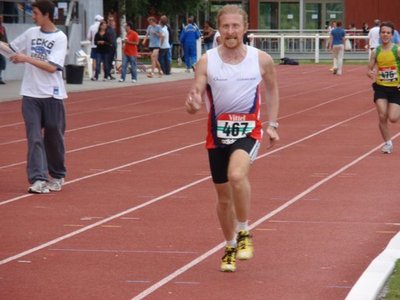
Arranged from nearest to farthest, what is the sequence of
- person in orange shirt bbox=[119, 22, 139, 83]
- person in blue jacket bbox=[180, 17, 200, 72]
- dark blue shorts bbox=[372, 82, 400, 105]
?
dark blue shorts bbox=[372, 82, 400, 105]
person in orange shirt bbox=[119, 22, 139, 83]
person in blue jacket bbox=[180, 17, 200, 72]

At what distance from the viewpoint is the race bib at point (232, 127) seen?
28.6ft

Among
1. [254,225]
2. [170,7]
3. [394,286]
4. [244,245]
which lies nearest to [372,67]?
[254,225]

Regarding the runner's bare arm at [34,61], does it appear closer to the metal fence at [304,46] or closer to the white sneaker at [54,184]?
the white sneaker at [54,184]

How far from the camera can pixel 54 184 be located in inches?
517

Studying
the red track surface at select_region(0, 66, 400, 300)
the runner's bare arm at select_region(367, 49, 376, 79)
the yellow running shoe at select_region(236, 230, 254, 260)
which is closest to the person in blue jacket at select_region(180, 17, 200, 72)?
the red track surface at select_region(0, 66, 400, 300)

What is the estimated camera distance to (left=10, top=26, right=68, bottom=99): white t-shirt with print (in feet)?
42.1

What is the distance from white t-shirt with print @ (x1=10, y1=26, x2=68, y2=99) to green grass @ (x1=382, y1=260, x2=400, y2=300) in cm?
542

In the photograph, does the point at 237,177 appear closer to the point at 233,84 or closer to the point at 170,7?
the point at 233,84

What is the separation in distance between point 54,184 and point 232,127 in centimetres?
480

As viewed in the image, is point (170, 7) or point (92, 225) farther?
point (170, 7)

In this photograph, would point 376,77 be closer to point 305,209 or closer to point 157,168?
point 157,168

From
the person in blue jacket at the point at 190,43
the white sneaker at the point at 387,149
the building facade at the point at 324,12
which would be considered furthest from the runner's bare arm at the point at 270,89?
the building facade at the point at 324,12

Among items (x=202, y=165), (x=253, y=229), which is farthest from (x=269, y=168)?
(x=253, y=229)

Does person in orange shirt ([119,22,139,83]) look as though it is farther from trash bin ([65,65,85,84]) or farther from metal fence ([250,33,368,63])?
metal fence ([250,33,368,63])
